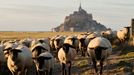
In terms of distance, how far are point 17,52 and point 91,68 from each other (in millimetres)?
7556

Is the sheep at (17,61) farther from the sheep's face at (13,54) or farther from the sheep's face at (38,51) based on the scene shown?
the sheep's face at (38,51)

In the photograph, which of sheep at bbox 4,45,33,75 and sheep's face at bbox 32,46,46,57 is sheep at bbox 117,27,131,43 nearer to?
sheep's face at bbox 32,46,46,57

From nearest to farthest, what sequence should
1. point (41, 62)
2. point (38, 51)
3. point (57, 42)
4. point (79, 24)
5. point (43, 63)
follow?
point (41, 62), point (43, 63), point (38, 51), point (57, 42), point (79, 24)

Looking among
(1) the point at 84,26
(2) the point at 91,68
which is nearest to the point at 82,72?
(2) the point at 91,68

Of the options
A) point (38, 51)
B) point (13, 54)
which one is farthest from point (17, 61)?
point (38, 51)

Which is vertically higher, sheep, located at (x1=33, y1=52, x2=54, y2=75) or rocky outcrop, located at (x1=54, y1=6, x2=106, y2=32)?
sheep, located at (x1=33, y1=52, x2=54, y2=75)

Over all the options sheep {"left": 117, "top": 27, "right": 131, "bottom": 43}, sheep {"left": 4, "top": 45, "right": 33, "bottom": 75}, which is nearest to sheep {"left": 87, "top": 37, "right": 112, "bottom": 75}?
sheep {"left": 4, "top": 45, "right": 33, "bottom": 75}

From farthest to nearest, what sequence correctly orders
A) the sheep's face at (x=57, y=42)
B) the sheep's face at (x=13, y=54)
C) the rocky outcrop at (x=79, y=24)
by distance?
the rocky outcrop at (x=79, y=24) < the sheep's face at (x=57, y=42) < the sheep's face at (x=13, y=54)

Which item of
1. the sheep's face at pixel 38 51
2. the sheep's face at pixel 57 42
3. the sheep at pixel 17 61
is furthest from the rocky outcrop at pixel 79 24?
the sheep at pixel 17 61

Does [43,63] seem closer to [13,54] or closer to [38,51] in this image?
[13,54]

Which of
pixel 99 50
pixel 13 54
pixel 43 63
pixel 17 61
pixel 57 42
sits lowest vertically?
pixel 57 42

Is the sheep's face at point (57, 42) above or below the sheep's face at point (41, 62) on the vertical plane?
below

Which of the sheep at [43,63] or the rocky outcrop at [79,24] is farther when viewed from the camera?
the rocky outcrop at [79,24]

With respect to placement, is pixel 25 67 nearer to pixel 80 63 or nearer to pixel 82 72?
pixel 82 72
